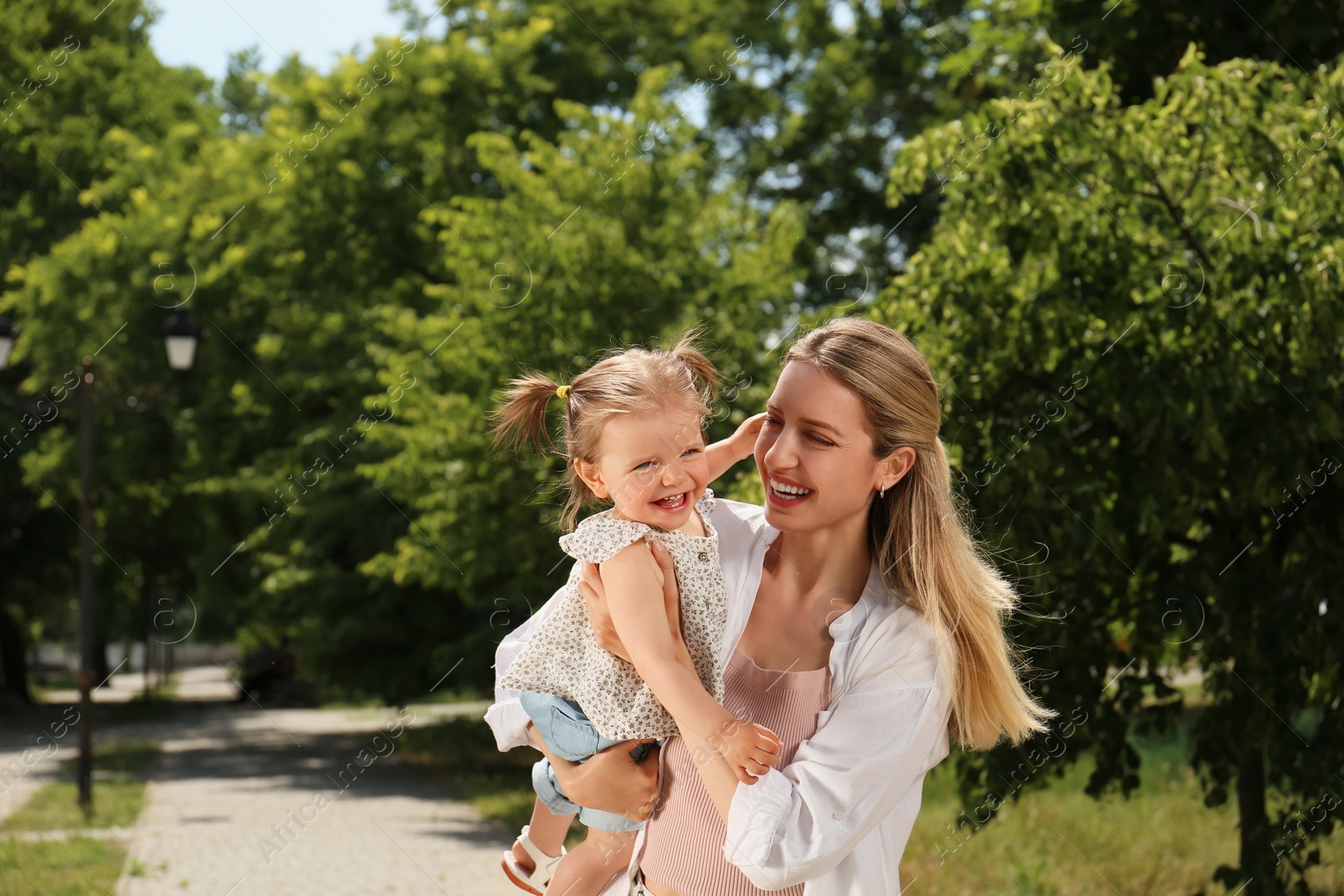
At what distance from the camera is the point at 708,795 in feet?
8.35

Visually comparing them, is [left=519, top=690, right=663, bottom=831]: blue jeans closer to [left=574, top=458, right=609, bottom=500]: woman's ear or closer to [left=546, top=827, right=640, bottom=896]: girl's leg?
[left=546, top=827, right=640, bottom=896]: girl's leg

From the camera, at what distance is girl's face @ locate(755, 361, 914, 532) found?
259 centimetres

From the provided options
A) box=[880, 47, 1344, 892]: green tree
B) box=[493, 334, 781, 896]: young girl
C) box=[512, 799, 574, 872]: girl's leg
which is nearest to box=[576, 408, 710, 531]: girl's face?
box=[493, 334, 781, 896]: young girl

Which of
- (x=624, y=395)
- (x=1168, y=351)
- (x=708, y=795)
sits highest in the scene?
(x=624, y=395)

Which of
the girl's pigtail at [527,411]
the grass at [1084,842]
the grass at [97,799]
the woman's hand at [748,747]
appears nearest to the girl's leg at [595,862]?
the woman's hand at [748,747]

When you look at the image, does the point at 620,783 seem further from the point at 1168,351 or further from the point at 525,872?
the point at 1168,351

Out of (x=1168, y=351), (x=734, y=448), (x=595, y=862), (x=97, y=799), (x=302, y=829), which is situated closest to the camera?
(x=595, y=862)

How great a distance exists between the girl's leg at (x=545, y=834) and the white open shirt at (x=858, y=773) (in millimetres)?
721

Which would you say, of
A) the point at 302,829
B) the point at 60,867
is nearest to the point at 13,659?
the point at 302,829

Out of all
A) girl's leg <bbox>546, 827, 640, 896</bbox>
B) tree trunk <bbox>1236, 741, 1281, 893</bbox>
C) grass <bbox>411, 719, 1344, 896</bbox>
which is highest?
girl's leg <bbox>546, 827, 640, 896</bbox>

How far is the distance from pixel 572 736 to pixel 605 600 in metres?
0.28

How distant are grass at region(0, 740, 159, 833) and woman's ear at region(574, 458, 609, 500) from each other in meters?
12.0

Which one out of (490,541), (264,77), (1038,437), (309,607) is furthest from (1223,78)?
(264,77)

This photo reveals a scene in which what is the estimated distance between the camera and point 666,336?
11.7 meters
